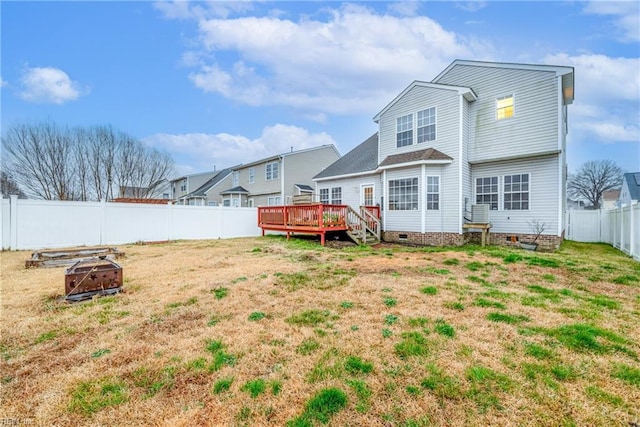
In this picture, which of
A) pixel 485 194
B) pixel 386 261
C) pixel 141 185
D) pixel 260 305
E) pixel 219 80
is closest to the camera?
pixel 260 305

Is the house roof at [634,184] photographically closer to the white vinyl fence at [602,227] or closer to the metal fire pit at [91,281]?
the white vinyl fence at [602,227]

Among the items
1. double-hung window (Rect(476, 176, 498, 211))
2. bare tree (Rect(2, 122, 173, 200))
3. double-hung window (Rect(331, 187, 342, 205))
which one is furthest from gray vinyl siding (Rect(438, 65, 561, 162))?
bare tree (Rect(2, 122, 173, 200))

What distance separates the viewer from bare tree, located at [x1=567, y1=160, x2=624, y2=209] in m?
33.8

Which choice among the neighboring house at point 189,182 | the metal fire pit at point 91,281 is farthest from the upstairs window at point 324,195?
the neighboring house at point 189,182

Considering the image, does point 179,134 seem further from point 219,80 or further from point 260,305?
point 260,305

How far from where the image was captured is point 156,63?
1598 cm

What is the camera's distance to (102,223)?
11.5 metres

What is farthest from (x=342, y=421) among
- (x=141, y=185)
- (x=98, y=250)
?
(x=141, y=185)

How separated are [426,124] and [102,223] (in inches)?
553

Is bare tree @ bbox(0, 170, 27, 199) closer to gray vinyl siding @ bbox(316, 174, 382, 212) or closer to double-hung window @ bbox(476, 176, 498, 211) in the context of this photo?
gray vinyl siding @ bbox(316, 174, 382, 212)

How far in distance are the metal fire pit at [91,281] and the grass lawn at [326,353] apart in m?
0.24

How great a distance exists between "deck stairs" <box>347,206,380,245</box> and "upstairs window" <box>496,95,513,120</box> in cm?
626

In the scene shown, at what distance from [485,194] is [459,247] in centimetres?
278

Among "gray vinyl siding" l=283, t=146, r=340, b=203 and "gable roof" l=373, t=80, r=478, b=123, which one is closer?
"gable roof" l=373, t=80, r=478, b=123
